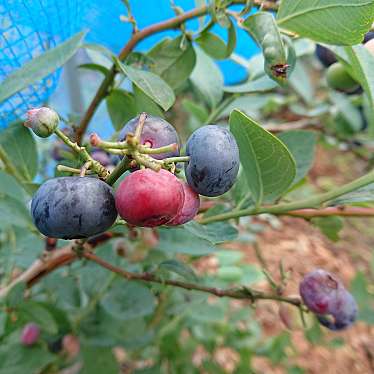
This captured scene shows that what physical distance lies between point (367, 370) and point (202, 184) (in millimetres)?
1795

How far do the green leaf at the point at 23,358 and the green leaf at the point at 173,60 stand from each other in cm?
61

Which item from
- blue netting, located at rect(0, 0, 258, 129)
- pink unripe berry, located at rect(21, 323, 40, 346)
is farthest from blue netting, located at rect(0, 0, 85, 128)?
pink unripe berry, located at rect(21, 323, 40, 346)

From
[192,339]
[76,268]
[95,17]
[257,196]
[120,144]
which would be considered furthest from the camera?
[192,339]

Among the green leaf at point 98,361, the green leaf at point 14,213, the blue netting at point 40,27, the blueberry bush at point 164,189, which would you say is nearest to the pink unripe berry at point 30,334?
the blueberry bush at point 164,189

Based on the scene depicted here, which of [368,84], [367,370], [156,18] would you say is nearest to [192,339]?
[367,370]

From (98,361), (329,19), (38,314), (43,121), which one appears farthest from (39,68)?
(98,361)

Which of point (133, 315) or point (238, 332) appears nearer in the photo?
point (133, 315)

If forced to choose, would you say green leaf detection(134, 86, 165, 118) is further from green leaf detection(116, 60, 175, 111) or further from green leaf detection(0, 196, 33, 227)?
green leaf detection(0, 196, 33, 227)

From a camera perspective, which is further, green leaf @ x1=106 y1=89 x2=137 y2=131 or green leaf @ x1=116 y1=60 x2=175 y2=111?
green leaf @ x1=106 y1=89 x2=137 y2=131

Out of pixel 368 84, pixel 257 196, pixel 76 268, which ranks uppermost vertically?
pixel 368 84

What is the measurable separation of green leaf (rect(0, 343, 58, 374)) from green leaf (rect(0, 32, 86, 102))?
1.88 ft

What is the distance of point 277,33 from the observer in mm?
507

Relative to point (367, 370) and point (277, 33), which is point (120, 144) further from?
point (367, 370)

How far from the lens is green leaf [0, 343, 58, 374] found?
3.07ft
